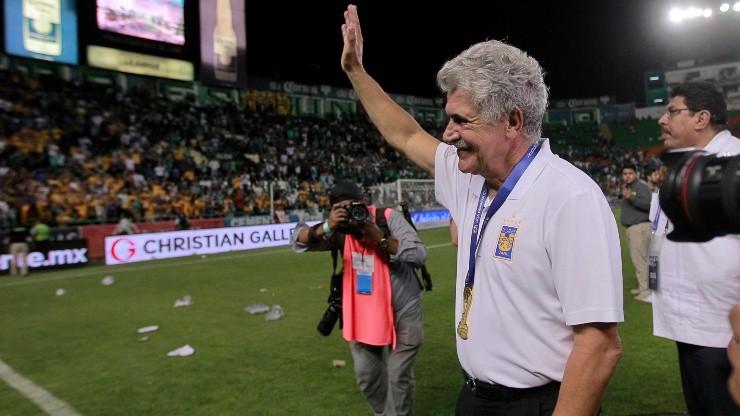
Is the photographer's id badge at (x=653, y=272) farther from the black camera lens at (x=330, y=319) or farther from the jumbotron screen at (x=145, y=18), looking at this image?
the jumbotron screen at (x=145, y=18)

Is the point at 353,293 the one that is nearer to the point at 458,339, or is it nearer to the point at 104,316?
the point at 458,339

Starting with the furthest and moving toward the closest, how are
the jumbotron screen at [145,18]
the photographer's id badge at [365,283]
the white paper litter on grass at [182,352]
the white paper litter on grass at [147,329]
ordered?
the jumbotron screen at [145,18]
the white paper litter on grass at [147,329]
the white paper litter on grass at [182,352]
the photographer's id badge at [365,283]

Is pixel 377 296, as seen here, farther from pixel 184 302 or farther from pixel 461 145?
pixel 184 302

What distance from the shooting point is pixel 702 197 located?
43.9 inches

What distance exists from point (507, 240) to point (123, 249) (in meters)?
14.7

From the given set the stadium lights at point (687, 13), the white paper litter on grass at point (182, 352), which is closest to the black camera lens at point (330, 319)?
the white paper litter on grass at point (182, 352)

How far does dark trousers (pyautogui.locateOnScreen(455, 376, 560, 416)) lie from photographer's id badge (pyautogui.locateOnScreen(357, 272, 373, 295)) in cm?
203

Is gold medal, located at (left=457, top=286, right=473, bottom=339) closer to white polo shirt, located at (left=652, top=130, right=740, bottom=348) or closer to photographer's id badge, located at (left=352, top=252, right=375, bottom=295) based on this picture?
white polo shirt, located at (left=652, top=130, right=740, bottom=348)

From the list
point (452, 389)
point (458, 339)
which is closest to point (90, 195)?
point (452, 389)

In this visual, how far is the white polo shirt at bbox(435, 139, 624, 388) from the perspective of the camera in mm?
1583

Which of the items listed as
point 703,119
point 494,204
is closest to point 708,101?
point 703,119

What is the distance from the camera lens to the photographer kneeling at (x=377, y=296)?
385cm

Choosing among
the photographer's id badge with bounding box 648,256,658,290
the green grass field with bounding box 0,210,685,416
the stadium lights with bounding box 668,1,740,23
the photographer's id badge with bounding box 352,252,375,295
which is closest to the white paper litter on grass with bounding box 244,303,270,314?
the green grass field with bounding box 0,210,685,416

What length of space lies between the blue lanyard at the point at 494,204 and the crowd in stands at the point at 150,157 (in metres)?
15.9
